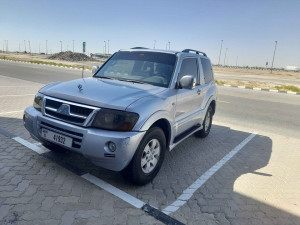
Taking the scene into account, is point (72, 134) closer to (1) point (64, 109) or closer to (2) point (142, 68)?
(1) point (64, 109)

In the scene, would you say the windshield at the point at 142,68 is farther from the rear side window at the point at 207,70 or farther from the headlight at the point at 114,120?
the rear side window at the point at 207,70

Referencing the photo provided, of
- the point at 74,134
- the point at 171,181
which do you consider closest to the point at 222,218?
the point at 171,181

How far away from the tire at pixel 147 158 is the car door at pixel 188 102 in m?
0.58

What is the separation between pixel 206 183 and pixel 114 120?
1.76m

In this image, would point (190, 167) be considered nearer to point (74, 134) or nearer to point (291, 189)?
point (291, 189)

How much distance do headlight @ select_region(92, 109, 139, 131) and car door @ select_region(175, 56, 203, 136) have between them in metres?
1.16

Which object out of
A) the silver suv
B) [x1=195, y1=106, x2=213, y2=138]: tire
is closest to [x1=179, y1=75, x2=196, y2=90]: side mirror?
the silver suv

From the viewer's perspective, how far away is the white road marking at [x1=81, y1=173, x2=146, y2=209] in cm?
300

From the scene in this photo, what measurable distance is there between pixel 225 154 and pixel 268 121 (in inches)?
160

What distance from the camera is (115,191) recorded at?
127 inches

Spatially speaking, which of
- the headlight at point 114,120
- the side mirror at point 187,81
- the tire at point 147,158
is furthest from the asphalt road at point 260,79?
the headlight at point 114,120

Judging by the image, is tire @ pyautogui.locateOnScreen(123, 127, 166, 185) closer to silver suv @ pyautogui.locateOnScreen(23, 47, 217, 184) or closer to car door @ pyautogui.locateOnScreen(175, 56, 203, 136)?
silver suv @ pyautogui.locateOnScreen(23, 47, 217, 184)

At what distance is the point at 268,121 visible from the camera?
8.14m

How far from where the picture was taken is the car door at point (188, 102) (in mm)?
3963
